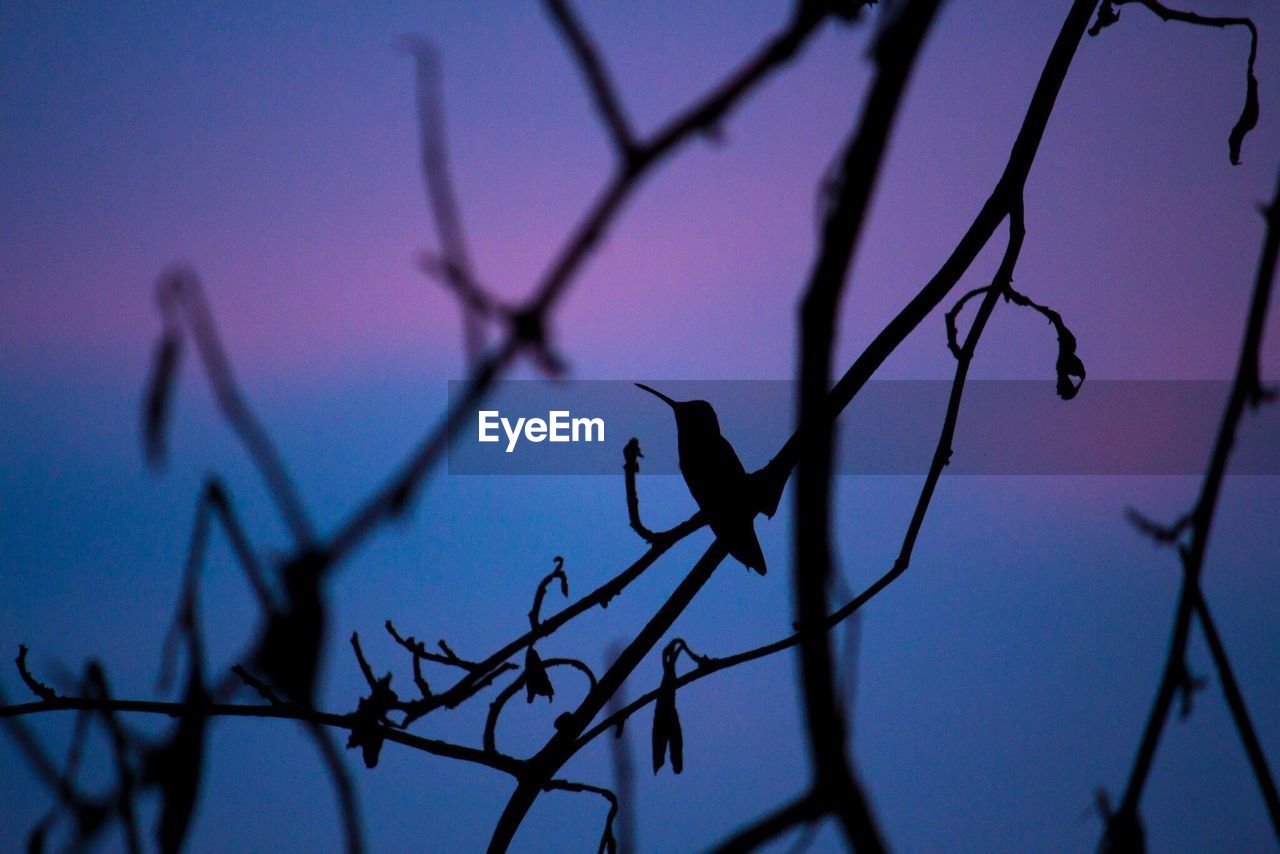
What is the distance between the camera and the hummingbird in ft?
4.04

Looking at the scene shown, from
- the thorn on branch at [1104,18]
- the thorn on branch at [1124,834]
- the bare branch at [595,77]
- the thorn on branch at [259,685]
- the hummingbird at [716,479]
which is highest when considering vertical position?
the thorn on branch at [1104,18]

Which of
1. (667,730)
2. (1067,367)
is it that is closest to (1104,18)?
(1067,367)

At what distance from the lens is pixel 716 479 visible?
51.1 inches

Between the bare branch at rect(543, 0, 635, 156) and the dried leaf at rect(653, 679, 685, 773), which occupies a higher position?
the bare branch at rect(543, 0, 635, 156)

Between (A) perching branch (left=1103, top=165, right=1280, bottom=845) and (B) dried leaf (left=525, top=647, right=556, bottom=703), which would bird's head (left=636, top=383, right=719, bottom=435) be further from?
(A) perching branch (left=1103, top=165, right=1280, bottom=845)

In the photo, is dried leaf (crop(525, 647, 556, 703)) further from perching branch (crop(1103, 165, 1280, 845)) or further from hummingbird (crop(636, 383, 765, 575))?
perching branch (crop(1103, 165, 1280, 845))

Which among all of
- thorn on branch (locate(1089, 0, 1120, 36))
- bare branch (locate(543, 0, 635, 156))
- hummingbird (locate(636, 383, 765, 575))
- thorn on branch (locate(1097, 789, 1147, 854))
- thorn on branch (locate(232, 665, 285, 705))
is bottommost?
thorn on branch (locate(1097, 789, 1147, 854))

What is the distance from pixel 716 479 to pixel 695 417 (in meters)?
0.12

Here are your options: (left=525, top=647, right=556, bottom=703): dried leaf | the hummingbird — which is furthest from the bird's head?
(left=525, top=647, right=556, bottom=703): dried leaf

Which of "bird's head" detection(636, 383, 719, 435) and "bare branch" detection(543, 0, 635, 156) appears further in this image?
"bird's head" detection(636, 383, 719, 435)

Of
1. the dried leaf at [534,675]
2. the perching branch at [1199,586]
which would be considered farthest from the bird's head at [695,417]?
→ the perching branch at [1199,586]

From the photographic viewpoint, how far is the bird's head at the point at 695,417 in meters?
1.38

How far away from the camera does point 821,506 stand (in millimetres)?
1207

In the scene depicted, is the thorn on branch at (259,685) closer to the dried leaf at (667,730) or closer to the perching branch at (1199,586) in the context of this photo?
the dried leaf at (667,730)
